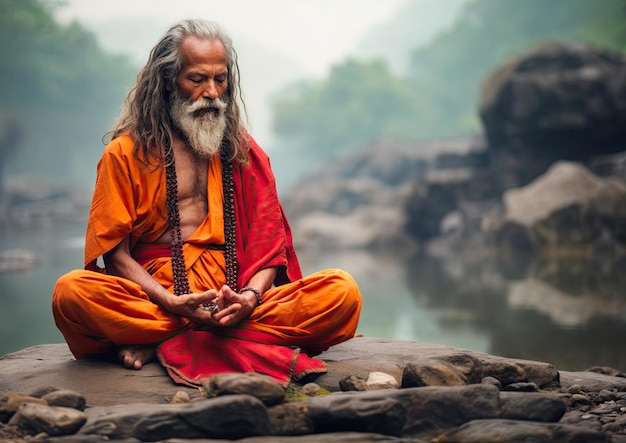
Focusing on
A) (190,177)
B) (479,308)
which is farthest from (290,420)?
(479,308)

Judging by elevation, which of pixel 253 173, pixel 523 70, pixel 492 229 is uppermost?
pixel 523 70

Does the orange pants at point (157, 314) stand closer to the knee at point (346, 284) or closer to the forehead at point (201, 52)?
the knee at point (346, 284)

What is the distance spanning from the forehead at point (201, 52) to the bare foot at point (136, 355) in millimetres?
1304

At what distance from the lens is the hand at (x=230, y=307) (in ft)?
11.6

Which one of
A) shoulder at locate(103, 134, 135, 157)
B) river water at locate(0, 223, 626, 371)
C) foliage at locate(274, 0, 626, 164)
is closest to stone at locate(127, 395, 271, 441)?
shoulder at locate(103, 134, 135, 157)

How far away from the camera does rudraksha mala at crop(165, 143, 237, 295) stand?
3.79 metres

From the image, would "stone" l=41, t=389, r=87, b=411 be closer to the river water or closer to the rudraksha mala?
the rudraksha mala

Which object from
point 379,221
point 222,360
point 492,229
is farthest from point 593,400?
point 379,221

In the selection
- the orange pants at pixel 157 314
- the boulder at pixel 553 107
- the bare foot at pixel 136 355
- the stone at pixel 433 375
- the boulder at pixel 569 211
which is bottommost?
the stone at pixel 433 375

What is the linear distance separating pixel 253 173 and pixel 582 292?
6455 millimetres

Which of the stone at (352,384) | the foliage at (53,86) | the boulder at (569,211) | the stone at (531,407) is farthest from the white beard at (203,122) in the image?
the foliage at (53,86)

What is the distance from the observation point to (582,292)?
9484 millimetres

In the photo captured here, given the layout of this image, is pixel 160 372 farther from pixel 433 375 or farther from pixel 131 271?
pixel 433 375

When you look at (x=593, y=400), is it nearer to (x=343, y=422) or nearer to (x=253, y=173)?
(x=343, y=422)
